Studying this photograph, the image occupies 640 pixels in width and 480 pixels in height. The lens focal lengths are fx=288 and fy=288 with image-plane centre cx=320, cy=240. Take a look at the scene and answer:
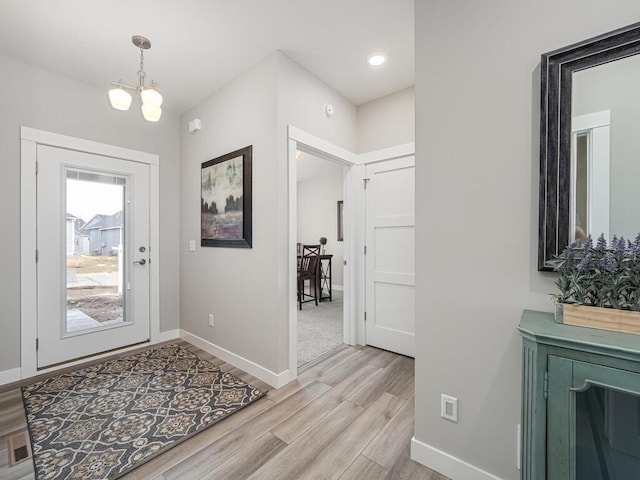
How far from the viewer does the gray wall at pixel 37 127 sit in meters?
2.35

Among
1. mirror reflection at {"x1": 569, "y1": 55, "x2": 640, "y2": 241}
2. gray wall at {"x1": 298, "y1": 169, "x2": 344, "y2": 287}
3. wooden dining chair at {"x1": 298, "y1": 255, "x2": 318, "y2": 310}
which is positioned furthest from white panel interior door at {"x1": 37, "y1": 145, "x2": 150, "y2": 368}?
gray wall at {"x1": 298, "y1": 169, "x2": 344, "y2": 287}

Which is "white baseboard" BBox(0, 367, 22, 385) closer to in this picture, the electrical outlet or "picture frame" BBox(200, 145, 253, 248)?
"picture frame" BBox(200, 145, 253, 248)

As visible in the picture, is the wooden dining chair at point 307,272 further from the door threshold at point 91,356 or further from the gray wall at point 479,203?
the gray wall at point 479,203

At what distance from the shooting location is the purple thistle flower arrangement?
0.96m

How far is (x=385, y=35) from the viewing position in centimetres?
208

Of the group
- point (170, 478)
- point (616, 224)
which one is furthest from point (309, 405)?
point (616, 224)

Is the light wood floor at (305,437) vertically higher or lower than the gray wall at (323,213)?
lower

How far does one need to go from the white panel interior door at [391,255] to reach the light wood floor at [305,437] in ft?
1.86

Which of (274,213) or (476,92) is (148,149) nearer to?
(274,213)

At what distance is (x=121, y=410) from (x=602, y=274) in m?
2.73

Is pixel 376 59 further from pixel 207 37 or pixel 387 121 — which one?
pixel 207 37

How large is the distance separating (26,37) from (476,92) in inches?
120

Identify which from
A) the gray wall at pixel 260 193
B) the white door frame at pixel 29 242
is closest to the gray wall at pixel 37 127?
the white door frame at pixel 29 242

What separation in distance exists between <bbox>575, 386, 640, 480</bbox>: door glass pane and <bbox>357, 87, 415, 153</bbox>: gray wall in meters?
2.36
